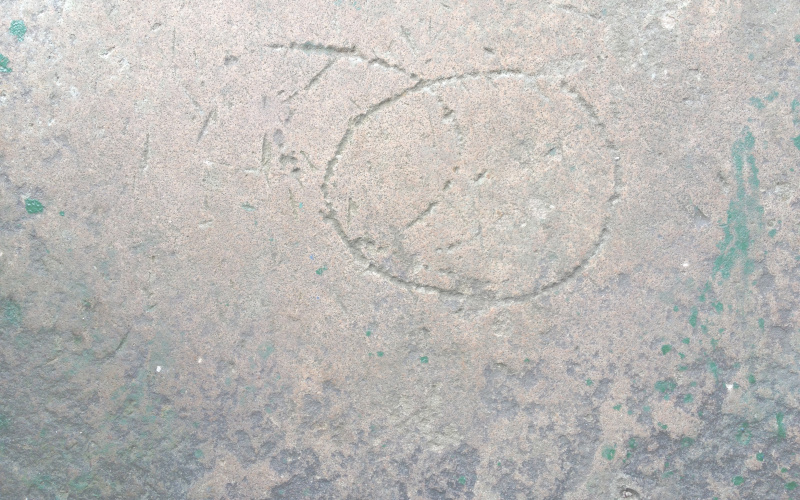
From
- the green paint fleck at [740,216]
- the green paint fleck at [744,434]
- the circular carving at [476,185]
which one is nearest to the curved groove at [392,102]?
the circular carving at [476,185]

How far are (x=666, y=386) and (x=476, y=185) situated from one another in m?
0.58

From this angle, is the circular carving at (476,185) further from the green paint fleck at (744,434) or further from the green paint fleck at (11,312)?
the green paint fleck at (11,312)

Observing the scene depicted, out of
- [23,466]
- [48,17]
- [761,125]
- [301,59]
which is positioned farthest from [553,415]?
[48,17]

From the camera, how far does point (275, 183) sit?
4.63 feet

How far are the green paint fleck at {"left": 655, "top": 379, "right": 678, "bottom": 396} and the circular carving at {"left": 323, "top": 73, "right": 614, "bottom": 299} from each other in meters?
0.30

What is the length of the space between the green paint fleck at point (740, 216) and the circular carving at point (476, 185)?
25cm

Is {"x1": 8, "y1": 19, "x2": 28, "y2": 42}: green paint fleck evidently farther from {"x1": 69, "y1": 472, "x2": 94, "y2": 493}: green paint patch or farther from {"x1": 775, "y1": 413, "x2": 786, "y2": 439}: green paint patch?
{"x1": 775, "y1": 413, "x2": 786, "y2": 439}: green paint patch

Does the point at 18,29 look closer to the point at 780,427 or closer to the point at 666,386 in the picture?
the point at 666,386

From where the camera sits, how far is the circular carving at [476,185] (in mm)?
1391

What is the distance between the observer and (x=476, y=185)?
140cm

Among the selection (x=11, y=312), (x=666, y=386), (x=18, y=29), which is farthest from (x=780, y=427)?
(x=18, y=29)

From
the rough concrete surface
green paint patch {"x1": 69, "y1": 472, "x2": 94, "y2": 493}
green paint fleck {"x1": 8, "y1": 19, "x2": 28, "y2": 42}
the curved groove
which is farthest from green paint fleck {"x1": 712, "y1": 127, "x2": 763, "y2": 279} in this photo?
green paint fleck {"x1": 8, "y1": 19, "x2": 28, "y2": 42}

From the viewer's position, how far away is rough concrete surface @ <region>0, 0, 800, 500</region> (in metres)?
1.38

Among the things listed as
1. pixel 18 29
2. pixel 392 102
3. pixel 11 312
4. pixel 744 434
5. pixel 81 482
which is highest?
pixel 18 29
